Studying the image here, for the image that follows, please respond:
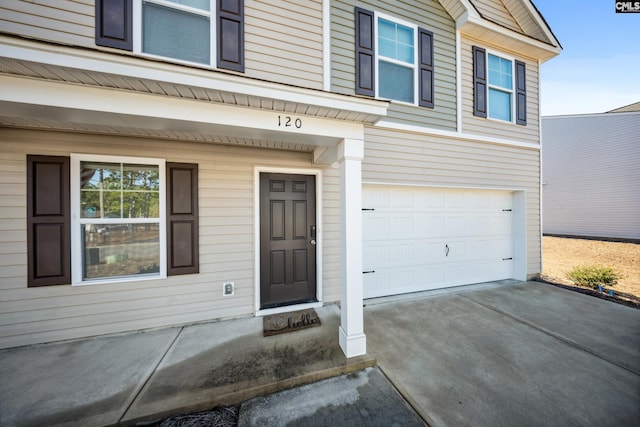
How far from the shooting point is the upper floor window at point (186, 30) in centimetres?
255

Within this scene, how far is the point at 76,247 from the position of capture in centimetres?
262

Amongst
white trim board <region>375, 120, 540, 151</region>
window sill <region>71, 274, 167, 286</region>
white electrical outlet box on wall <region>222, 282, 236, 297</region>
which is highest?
white trim board <region>375, 120, 540, 151</region>

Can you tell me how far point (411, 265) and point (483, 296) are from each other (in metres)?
1.28

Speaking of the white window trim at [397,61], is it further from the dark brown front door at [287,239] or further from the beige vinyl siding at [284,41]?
the dark brown front door at [287,239]

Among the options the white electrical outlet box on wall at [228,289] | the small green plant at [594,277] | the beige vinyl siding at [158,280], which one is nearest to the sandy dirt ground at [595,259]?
the small green plant at [594,277]

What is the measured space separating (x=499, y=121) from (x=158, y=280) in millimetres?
6428

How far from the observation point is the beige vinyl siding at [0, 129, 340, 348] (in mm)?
2451

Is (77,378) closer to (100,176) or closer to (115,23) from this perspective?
(100,176)

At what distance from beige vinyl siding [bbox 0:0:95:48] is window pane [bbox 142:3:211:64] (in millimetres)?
485

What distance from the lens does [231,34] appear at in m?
2.86

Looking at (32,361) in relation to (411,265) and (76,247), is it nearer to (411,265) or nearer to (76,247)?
(76,247)

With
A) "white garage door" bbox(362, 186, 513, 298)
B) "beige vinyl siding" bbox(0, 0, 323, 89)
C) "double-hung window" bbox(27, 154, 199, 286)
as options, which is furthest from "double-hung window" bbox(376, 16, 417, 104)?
"double-hung window" bbox(27, 154, 199, 286)

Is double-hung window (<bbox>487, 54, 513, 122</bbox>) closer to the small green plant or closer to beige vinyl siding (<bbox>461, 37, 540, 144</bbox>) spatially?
beige vinyl siding (<bbox>461, 37, 540, 144</bbox>)

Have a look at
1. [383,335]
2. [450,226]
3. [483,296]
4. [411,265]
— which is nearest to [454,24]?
[450,226]
